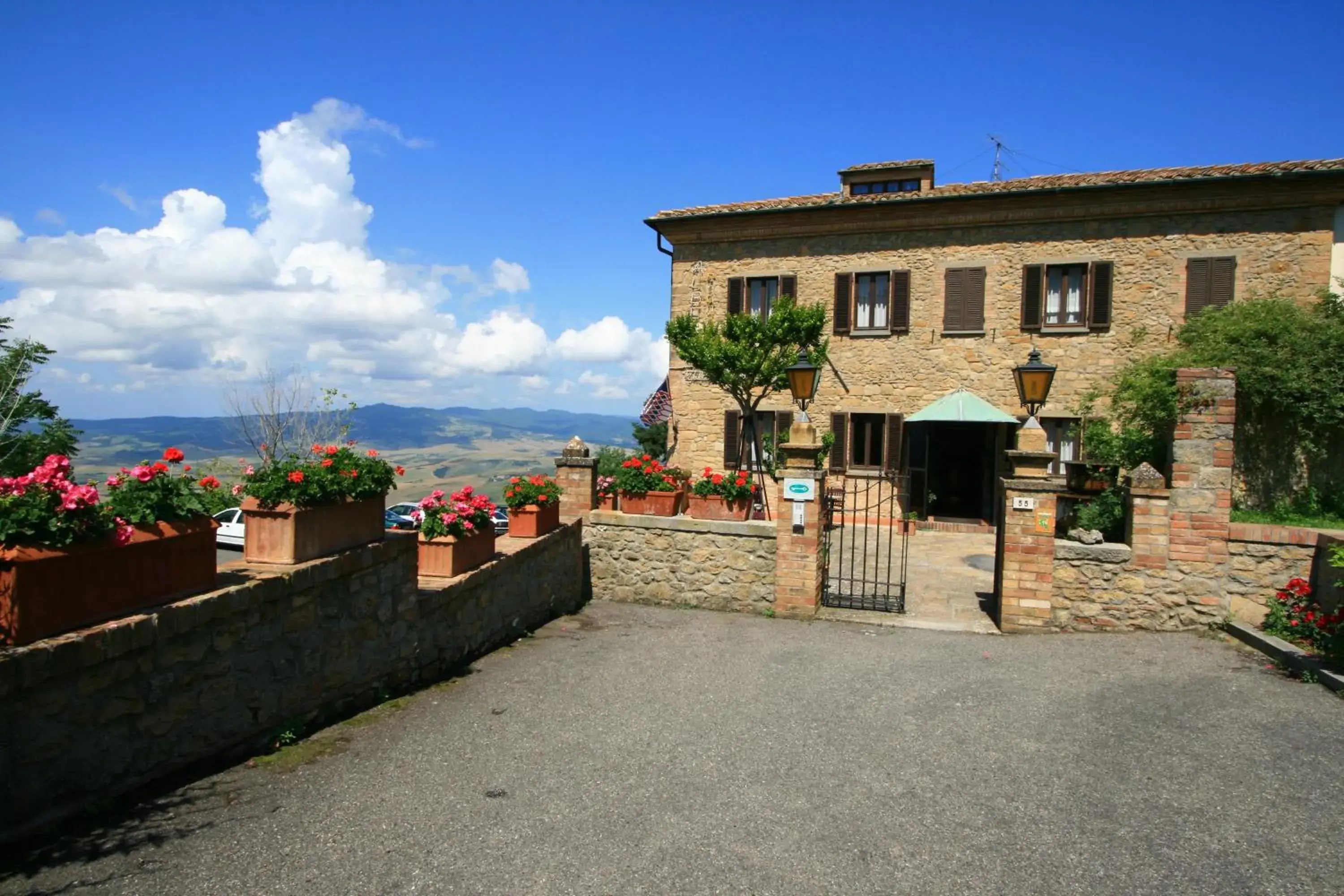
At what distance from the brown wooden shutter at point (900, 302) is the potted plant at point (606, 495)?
31.2 feet

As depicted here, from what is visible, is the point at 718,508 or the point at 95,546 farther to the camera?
the point at 718,508

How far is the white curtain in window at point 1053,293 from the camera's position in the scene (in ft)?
52.9

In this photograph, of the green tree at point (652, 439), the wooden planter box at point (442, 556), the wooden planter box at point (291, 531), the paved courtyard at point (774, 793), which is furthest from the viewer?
the green tree at point (652, 439)

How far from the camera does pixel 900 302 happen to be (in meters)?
17.1

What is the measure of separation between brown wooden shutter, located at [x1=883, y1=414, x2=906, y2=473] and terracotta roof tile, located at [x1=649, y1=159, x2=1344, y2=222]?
4812 mm

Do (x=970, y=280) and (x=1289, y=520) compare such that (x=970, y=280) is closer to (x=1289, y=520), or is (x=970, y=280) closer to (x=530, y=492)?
(x=1289, y=520)

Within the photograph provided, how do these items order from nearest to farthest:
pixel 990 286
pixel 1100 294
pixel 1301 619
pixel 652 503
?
pixel 1301 619 < pixel 652 503 < pixel 1100 294 < pixel 990 286

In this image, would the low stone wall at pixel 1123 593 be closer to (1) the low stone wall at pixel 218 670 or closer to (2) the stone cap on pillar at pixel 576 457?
(2) the stone cap on pillar at pixel 576 457

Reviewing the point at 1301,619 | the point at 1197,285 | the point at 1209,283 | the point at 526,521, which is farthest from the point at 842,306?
the point at 1301,619

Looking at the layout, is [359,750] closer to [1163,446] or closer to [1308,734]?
[1308,734]

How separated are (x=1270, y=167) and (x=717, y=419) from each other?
1222 centimetres

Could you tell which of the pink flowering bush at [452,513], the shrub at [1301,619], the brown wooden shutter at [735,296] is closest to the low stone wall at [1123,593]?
the shrub at [1301,619]

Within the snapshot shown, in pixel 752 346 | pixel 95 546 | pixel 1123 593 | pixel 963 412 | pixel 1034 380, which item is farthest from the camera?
pixel 752 346

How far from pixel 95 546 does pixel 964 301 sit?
1640 cm
